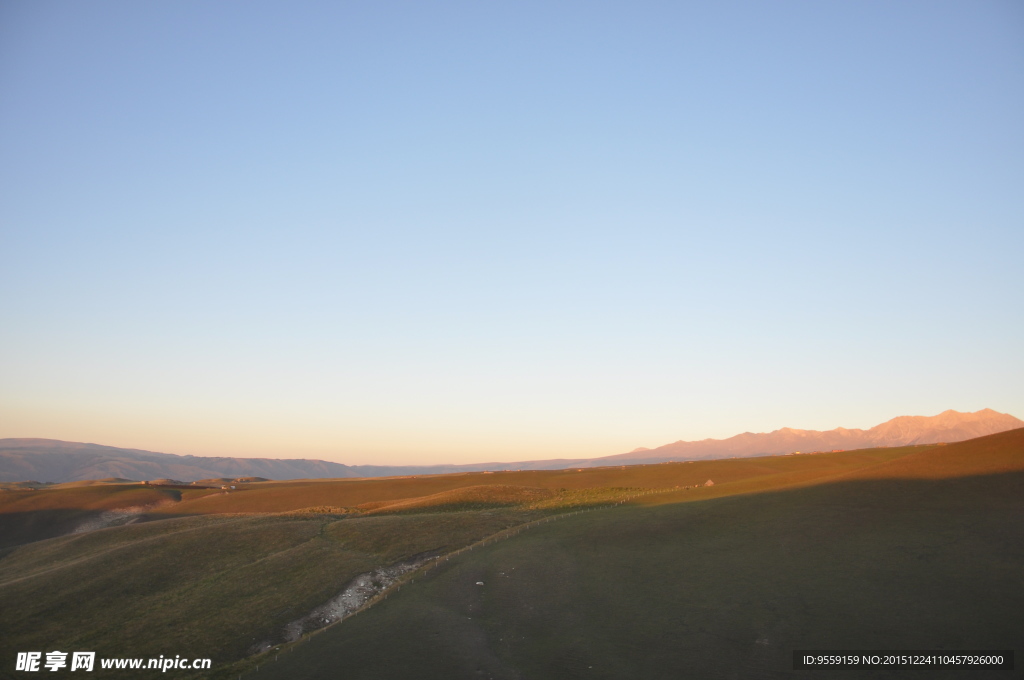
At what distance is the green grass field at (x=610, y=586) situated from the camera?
21.1 meters

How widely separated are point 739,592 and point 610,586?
6.11m

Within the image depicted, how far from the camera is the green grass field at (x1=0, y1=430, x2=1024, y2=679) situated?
21062 mm

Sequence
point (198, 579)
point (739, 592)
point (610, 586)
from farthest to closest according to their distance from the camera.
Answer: point (198, 579), point (610, 586), point (739, 592)

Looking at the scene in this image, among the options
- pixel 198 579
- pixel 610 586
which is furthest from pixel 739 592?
pixel 198 579

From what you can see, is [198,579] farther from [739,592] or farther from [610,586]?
[739,592]

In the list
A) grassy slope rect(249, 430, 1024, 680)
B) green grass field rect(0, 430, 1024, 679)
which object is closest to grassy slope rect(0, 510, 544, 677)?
green grass field rect(0, 430, 1024, 679)

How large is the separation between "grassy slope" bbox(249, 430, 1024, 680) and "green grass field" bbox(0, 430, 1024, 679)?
0.10 m

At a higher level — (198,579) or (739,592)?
(739,592)

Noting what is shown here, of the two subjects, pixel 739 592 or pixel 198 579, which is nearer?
pixel 739 592

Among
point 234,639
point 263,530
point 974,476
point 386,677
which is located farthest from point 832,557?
point 263,530

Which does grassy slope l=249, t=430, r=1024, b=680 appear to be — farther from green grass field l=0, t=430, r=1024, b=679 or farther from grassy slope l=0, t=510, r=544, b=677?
grassy slope l=0, t=510, r=544, b=677

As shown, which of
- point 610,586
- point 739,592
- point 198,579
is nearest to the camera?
point 739,592

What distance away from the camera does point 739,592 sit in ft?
79.5

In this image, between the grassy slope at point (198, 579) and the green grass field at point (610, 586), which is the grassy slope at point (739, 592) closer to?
the green grass field at point (610, 586)
